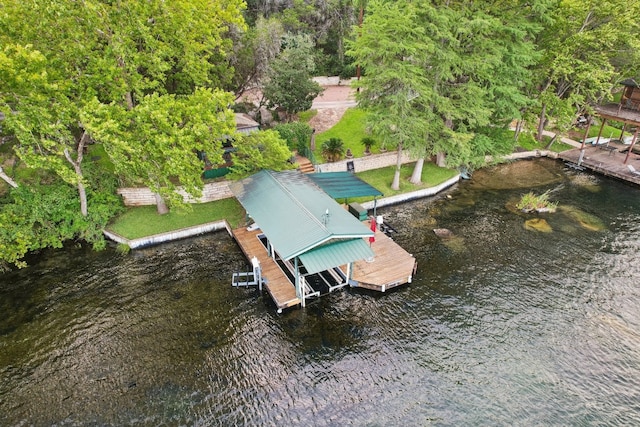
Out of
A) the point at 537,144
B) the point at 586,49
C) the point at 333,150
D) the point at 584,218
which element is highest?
the point at 586,49

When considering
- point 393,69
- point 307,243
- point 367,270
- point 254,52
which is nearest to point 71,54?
point 307,243

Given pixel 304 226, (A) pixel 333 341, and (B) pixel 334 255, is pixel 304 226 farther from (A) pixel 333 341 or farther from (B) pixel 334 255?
(A) pixel 333 341

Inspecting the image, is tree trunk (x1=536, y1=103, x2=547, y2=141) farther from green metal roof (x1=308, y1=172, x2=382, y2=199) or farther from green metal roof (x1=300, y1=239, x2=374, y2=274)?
green metal roof (x1=300, y1=239, x2=374, y2=274)

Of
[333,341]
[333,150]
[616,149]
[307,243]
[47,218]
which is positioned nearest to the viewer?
[333,341]

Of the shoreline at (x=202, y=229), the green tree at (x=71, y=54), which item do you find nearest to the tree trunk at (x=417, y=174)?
the shoreline at (x=202, y=229)

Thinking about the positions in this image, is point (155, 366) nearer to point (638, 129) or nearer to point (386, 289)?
point (386, 289)

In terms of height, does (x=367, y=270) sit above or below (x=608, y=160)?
below
